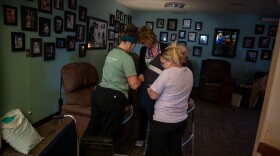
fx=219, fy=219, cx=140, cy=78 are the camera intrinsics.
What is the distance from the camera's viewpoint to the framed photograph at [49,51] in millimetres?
3054

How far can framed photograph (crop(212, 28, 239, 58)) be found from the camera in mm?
5863

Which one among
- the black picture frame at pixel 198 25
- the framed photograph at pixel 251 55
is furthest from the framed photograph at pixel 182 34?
the framed photograph at pixel 251 55

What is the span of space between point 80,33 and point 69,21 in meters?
0.40

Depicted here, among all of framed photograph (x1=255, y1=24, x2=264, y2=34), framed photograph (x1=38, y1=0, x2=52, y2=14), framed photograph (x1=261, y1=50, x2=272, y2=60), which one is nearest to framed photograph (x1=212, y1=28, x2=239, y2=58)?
framed photograph (x1=255, y1=24, x2=264, y2=34)

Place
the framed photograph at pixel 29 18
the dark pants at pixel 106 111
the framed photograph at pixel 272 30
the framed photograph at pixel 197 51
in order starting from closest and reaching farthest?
1. the dark pants at pixel 106 111
2. the framed photograph at pixel 29 18
3. the framed photograph at pixel 272 30
4. the framed photograph at pixel 197 51

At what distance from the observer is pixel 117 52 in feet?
6.04

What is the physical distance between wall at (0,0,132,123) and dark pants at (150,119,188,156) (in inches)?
71.5

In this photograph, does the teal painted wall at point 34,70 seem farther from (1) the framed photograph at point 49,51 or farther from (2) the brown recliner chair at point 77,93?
(2) the brown recliner chair at point 77,93

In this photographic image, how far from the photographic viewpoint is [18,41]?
101 inches

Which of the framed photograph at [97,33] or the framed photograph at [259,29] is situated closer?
the framed photograph at [97,33]

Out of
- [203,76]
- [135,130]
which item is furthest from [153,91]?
[203,76]

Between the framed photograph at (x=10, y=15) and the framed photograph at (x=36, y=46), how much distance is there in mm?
349

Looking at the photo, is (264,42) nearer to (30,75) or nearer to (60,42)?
(60,42)

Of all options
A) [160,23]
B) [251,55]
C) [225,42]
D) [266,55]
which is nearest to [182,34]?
[160,23]
